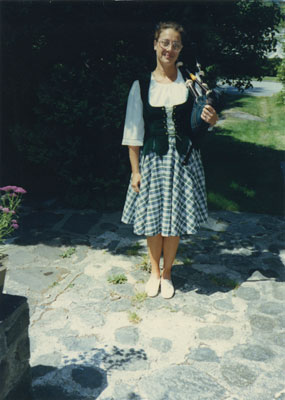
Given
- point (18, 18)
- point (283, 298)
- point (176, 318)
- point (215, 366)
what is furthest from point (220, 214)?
point (18, 18)

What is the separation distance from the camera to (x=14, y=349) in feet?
8.73

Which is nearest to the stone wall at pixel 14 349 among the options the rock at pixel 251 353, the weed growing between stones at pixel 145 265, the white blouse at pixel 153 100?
the rock at pixel 251 353

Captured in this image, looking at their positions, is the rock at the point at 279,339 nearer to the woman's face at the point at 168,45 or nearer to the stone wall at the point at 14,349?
the stone wall at the point at 14,349

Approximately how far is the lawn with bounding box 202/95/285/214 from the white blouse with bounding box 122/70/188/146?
110 inches

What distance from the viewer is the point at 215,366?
3379mm

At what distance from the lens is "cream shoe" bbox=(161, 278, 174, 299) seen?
4277mm

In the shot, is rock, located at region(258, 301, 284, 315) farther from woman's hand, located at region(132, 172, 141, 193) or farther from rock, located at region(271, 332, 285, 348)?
woman's hand, located at region(132, 172, 141, 193)

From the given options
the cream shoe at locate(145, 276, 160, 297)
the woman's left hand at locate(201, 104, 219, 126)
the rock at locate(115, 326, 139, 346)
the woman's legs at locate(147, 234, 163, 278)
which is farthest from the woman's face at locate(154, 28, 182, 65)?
the rock at locate(115, 326, 139, 346)

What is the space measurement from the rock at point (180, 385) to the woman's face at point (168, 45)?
243 cm

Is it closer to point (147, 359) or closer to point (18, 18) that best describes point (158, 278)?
point (147, 359)

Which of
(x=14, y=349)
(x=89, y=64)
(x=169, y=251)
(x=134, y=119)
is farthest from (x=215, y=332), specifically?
(x=89, y=64)

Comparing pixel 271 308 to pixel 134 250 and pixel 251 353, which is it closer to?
pixel 251 353

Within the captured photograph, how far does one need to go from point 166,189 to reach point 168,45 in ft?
3.92

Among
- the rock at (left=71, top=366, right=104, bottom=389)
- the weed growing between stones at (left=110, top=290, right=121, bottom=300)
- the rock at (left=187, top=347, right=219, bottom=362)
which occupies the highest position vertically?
the weed growing between stones at (left=110, top=290, right=121, bottom=300)
